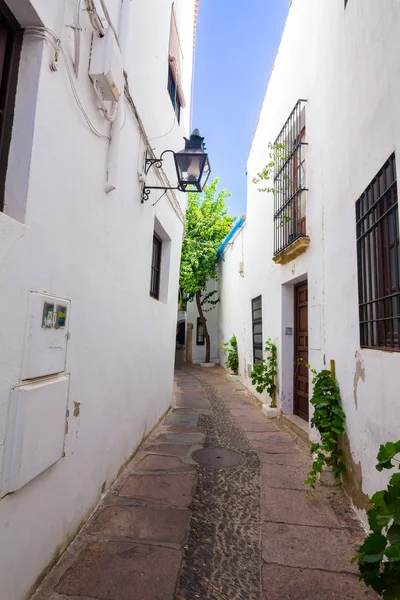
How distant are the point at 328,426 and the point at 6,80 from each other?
345 centimetres

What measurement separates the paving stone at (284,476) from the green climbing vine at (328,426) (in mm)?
123

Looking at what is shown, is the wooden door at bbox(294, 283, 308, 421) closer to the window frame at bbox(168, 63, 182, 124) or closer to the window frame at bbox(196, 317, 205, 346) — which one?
the window frame at bbox(168, 63, 182, 124)

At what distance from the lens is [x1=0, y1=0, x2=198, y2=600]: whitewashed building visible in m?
1.61

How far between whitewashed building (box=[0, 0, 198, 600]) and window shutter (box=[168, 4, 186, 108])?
1.53m

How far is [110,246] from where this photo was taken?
281 centimetres

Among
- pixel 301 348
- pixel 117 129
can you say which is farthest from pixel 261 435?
pixel 117 129

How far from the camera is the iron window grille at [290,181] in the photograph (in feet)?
15.9

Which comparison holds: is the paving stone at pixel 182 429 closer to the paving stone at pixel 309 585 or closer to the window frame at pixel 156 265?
the window frame at pixel 156 265

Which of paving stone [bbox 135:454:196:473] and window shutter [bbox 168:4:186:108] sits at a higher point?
window shutter [bbox 168:4:186:108]

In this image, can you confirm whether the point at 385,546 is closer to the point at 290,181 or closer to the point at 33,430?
the point at 33,430

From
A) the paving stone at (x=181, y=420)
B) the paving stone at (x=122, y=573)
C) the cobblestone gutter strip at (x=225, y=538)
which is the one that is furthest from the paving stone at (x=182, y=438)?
the paving stone at (x=122, y=573)

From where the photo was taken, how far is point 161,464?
3.56 m

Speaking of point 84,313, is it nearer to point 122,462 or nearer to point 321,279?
point 122,462

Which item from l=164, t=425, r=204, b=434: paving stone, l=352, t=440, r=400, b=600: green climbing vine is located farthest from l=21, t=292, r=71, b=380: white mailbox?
l=164, t=425, r=204, b=434: paving stone
